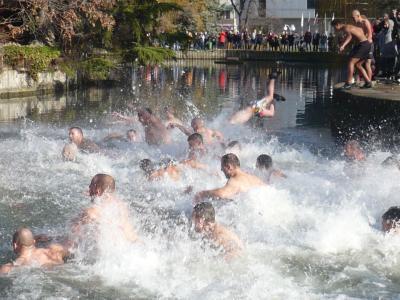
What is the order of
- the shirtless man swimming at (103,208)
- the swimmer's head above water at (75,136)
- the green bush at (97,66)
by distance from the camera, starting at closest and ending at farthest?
the shirtless man swimming at (103,208) → the swimmer's head above water at (75,136) → the green bush at (97,66)

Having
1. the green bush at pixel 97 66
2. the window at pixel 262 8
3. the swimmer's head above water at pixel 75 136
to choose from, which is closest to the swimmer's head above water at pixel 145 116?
the swimmer's head above water at pixel 75 136

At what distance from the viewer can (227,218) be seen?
798 cm

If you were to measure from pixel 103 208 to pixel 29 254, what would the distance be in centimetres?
87

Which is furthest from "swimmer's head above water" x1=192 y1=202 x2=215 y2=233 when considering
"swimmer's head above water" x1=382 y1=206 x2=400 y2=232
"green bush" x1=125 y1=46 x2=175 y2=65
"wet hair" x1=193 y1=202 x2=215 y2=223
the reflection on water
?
"green bush" x1=125 y1=46 x2=175 y2=65

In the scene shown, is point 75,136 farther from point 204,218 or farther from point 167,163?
point 204,218

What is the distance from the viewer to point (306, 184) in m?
10.0

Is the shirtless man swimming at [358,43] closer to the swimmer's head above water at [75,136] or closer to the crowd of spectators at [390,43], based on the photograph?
the crowd of spectators at [390,43]

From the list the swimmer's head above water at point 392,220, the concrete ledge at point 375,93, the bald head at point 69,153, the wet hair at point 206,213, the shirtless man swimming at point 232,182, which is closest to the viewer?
the wet hair at point 206,213

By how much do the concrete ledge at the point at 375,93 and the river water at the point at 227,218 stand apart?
33 centimetres

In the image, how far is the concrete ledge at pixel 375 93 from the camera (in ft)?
41.9

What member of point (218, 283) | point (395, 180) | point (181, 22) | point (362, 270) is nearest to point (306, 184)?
point (395, 180)

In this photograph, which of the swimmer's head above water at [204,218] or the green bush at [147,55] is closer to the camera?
the swimmer's head above water at [204,218]

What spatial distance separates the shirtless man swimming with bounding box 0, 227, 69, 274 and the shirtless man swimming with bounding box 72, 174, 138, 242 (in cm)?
32

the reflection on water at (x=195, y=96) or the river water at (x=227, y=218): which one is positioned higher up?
the reflection on water at (x=195, y=96)
